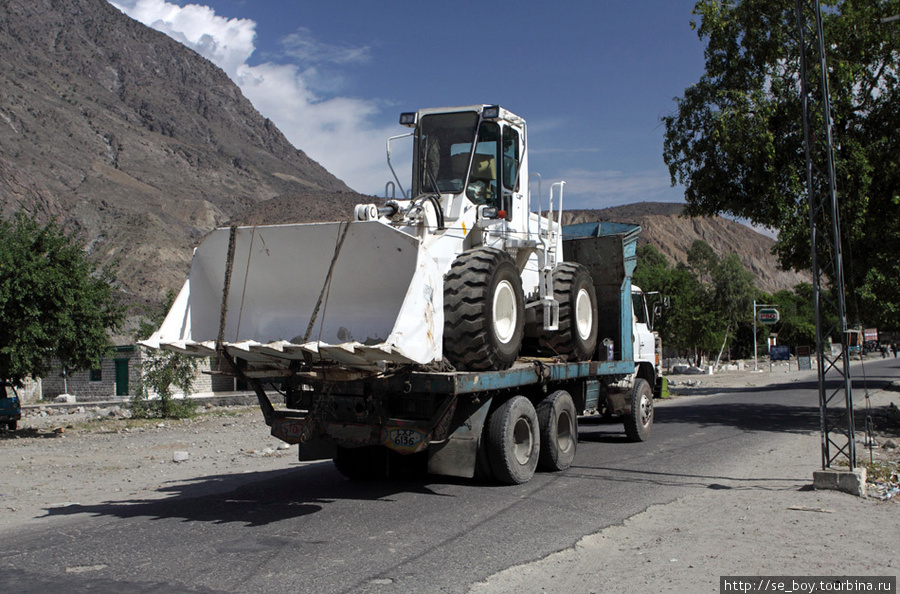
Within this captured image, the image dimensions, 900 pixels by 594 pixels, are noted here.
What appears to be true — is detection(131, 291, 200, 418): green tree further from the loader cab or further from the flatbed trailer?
the loader cab

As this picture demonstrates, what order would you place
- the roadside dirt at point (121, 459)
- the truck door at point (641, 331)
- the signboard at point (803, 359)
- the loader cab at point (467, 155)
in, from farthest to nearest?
the signboard at point (803, 359) → the truck door at point (641, 331) → the loader cab at point (467, 155) → the roadside dirt at point (121, 459)

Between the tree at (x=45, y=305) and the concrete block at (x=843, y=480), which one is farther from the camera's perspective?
the tree at (x=45, y=305)

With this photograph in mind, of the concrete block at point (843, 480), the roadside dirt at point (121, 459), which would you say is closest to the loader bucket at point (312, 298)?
the roadside dirt at point (121, 459)

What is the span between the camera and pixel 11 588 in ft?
18.6

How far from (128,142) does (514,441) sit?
408ft

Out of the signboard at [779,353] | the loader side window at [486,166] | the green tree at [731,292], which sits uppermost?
the green tree at [731,292]

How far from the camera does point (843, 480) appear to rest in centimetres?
905

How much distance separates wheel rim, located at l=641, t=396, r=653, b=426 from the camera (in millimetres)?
13984

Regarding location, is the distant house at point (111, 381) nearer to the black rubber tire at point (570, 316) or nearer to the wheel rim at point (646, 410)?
the wheel rim at point (646, 410)

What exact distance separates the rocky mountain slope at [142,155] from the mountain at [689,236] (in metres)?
0.52

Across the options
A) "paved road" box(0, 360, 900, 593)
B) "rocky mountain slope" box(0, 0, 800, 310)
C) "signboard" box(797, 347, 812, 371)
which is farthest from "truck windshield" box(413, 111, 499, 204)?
"signboard" box(797, 347, 812, 371)

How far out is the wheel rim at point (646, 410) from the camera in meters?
14.0

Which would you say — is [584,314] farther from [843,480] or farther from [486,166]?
[843,480]

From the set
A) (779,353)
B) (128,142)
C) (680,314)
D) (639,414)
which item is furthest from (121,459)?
(128,142)
